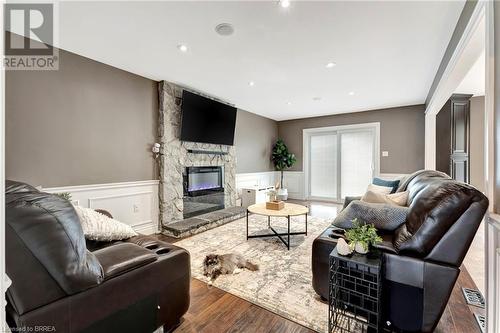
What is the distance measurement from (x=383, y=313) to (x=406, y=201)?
1.15m

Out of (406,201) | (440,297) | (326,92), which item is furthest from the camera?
(326,92)

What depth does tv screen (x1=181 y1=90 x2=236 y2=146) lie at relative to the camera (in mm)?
3929

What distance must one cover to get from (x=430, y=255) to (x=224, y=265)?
1.80 meters

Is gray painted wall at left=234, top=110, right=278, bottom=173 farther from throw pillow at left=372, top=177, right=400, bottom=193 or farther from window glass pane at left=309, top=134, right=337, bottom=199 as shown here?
throw pillow at left=372, top=177, right=400, bottom=193

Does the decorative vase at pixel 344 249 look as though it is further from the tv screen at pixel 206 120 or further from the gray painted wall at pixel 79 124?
the tv screen at pixel 206 120

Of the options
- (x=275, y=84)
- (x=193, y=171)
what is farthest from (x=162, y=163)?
(x=275, y=84)

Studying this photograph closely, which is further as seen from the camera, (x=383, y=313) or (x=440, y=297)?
(x=383, y=313)

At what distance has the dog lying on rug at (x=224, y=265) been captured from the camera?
2.30m

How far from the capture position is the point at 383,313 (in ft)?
4.90

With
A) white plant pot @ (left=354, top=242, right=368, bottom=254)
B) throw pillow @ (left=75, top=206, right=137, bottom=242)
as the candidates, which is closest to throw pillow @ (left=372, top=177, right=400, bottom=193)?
white plant pot @ (left=354, top=242, right=368, bottom=254)

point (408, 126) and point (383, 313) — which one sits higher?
point (408, 126)

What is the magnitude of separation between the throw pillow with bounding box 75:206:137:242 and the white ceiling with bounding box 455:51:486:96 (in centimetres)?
A: 495

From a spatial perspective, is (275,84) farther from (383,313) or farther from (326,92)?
(383,313)

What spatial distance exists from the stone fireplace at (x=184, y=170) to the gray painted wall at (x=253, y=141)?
64cm
